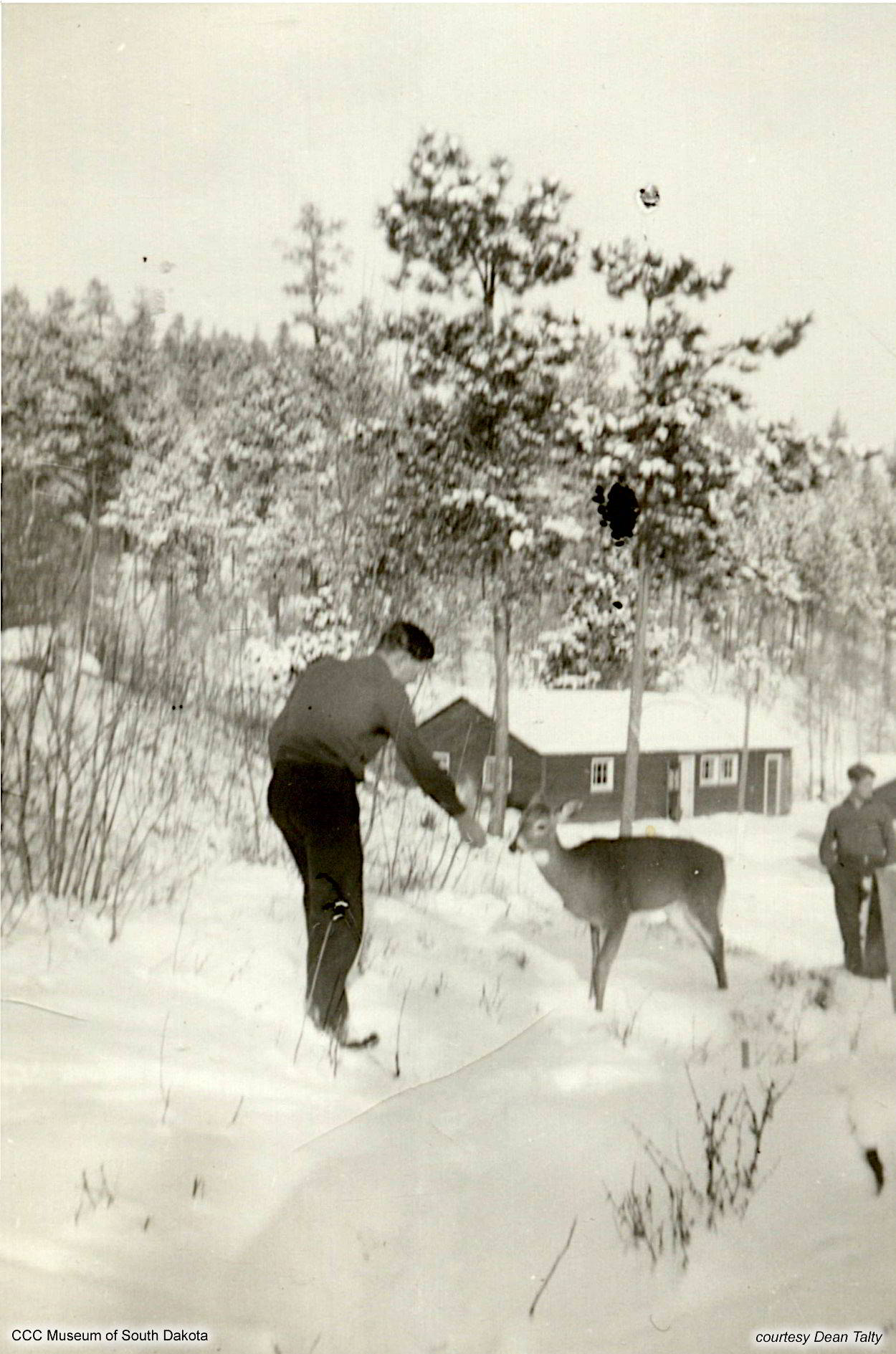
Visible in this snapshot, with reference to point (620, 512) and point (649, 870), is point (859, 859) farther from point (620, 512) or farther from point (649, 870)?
point (620, 512)

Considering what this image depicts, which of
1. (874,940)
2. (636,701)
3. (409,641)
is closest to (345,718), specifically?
(409,641)

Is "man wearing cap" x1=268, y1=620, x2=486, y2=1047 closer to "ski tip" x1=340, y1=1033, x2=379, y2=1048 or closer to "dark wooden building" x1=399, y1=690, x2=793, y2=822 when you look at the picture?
"ski tip" x1=340, y1=1033, x2=379, y2=1048

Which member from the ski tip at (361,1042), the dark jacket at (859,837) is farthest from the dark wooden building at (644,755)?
the ski tip at (361,1042)

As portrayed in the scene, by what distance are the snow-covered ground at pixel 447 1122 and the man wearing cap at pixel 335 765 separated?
5 cm

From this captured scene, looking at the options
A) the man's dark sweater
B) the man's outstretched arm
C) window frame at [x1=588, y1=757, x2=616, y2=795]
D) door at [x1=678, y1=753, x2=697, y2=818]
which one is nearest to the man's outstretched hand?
the man's outstretched arm

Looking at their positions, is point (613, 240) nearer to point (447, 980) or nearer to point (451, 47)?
point (451, 47)

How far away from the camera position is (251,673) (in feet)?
6.71

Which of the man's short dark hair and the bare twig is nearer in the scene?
the bare twig

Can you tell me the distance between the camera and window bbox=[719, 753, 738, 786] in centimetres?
193

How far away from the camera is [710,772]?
6.31 feet

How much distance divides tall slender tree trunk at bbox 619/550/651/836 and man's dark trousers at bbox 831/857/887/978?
0.46 metres

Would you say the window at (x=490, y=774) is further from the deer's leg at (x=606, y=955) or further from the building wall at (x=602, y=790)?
the deer's leg at (x=606, y=955)

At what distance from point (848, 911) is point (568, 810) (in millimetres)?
637

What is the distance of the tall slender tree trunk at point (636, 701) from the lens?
194 cm
